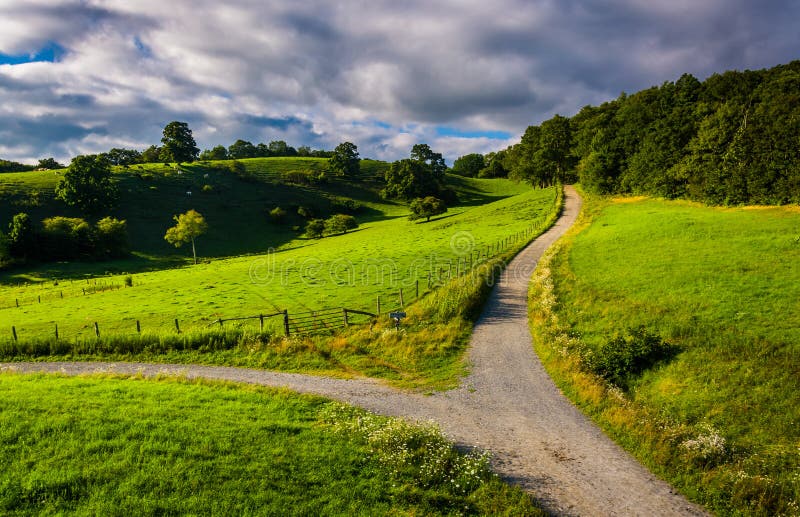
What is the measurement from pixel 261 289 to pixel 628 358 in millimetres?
34718

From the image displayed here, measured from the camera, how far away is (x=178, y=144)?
458 ft

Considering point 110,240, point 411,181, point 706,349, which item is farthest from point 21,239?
point 706,349

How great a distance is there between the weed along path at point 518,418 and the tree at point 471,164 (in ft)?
537

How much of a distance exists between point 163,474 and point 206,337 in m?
16.6

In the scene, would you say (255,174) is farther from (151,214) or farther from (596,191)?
(596,191)

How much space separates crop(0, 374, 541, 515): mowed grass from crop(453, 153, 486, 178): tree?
577 ft

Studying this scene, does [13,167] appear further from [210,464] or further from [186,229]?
[210,464]

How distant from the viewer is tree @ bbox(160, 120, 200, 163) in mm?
138875

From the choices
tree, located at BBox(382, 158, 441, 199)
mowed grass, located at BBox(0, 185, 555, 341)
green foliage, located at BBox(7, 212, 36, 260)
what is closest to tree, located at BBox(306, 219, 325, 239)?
mowed grass, located at BBox(0, 185, 555, 341)

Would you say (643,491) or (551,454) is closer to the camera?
(643,491)

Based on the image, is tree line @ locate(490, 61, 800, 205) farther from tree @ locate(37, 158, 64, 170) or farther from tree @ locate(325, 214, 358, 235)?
tree @ locate(37, 158, 64, 170)

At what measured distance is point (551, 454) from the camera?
40.1 ft

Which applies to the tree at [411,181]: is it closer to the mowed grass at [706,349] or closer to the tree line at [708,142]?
the tree line at [708,142]

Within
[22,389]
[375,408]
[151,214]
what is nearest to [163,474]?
[375,408]
